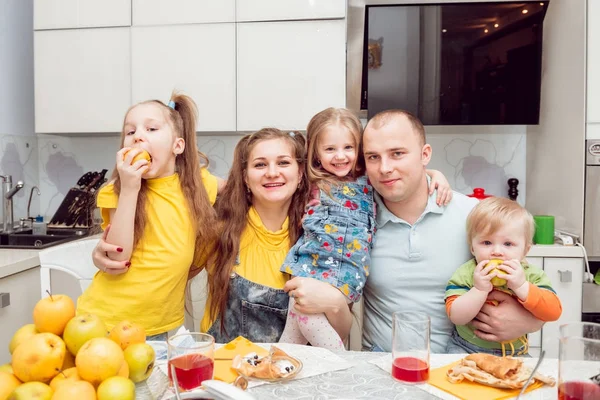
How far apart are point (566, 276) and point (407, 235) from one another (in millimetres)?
1069

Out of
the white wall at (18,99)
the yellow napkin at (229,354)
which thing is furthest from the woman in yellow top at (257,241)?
the white wall at (18,99)

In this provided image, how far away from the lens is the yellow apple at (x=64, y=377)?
2.36 ft

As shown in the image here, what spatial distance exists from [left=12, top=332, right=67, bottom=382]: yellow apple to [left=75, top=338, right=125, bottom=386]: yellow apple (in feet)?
0.10

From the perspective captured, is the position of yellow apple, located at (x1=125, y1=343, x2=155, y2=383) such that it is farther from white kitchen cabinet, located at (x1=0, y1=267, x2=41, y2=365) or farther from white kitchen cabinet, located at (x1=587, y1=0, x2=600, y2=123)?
white kitchen cabinet, located at (x1=587, y1=0, x2=600, y2=123)

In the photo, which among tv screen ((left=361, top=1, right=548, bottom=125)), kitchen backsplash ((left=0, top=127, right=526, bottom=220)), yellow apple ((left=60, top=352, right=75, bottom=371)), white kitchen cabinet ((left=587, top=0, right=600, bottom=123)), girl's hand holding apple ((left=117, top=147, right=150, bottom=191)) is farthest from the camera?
kitchen backsplash ((left=0, top=127, right=526, bottom=220))

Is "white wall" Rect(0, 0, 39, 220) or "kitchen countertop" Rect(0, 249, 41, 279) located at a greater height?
"white wall" Rect(0, 0, 39, 220)

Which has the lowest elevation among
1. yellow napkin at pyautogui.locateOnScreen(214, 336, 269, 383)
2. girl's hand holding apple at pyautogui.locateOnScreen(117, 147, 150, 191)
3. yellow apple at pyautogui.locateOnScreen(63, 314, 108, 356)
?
yellow napkin at pyautogui.locateOnScreen(214, 336, 269, 383)

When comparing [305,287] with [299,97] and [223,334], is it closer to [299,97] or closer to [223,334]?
[223,334]

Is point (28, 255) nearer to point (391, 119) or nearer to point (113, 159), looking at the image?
point (113, 159)

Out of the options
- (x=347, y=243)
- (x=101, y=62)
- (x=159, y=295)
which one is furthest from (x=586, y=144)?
(x=101, y=62)

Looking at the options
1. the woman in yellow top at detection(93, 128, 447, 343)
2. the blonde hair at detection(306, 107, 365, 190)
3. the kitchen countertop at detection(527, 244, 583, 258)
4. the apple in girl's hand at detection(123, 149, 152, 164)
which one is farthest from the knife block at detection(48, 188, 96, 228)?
the kitchen countertop at detection(527, 244, 583, 258)

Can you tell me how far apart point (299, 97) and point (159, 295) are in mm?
1411

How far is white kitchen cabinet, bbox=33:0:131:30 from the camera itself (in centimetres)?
259

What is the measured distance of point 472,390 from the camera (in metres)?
0.91
